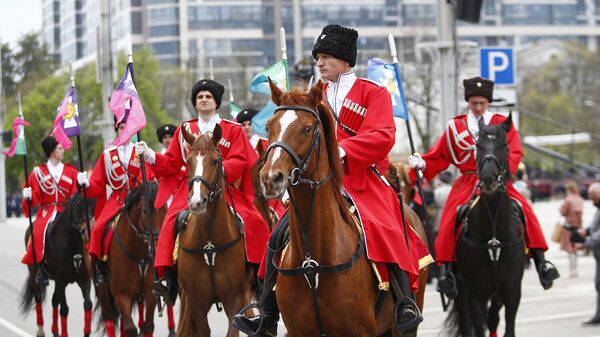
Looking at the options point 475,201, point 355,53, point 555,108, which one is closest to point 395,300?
point 355,53

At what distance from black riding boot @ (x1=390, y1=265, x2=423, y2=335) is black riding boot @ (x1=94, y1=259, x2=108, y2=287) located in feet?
20.9

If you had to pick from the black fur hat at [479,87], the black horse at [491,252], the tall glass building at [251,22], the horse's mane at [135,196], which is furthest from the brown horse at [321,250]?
the tall glass building at [251,22]

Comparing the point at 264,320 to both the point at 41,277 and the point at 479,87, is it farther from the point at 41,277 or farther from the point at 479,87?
the point at 41,277

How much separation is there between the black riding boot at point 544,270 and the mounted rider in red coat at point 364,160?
3.99 meters

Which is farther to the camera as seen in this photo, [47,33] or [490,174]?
[47,33]

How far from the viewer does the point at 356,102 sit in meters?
8.43

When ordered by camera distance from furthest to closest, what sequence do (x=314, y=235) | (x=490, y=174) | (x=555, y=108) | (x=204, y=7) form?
(x=204, y=7) → (x=555, y=108) → (x=490, y=174) → (x=314, y=235)

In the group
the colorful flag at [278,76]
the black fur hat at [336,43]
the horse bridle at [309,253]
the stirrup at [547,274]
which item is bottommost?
the stirrup at [547,274]

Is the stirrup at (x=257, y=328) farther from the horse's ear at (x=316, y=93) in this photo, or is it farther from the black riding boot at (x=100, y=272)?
the black riding boot at (x=100, y=272)

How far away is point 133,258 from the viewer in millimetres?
13500

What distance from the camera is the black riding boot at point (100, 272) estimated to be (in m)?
13.9

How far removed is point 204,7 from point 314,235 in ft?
369

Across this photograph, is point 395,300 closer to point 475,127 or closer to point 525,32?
point 475,127

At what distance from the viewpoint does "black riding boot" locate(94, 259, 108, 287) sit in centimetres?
1389
